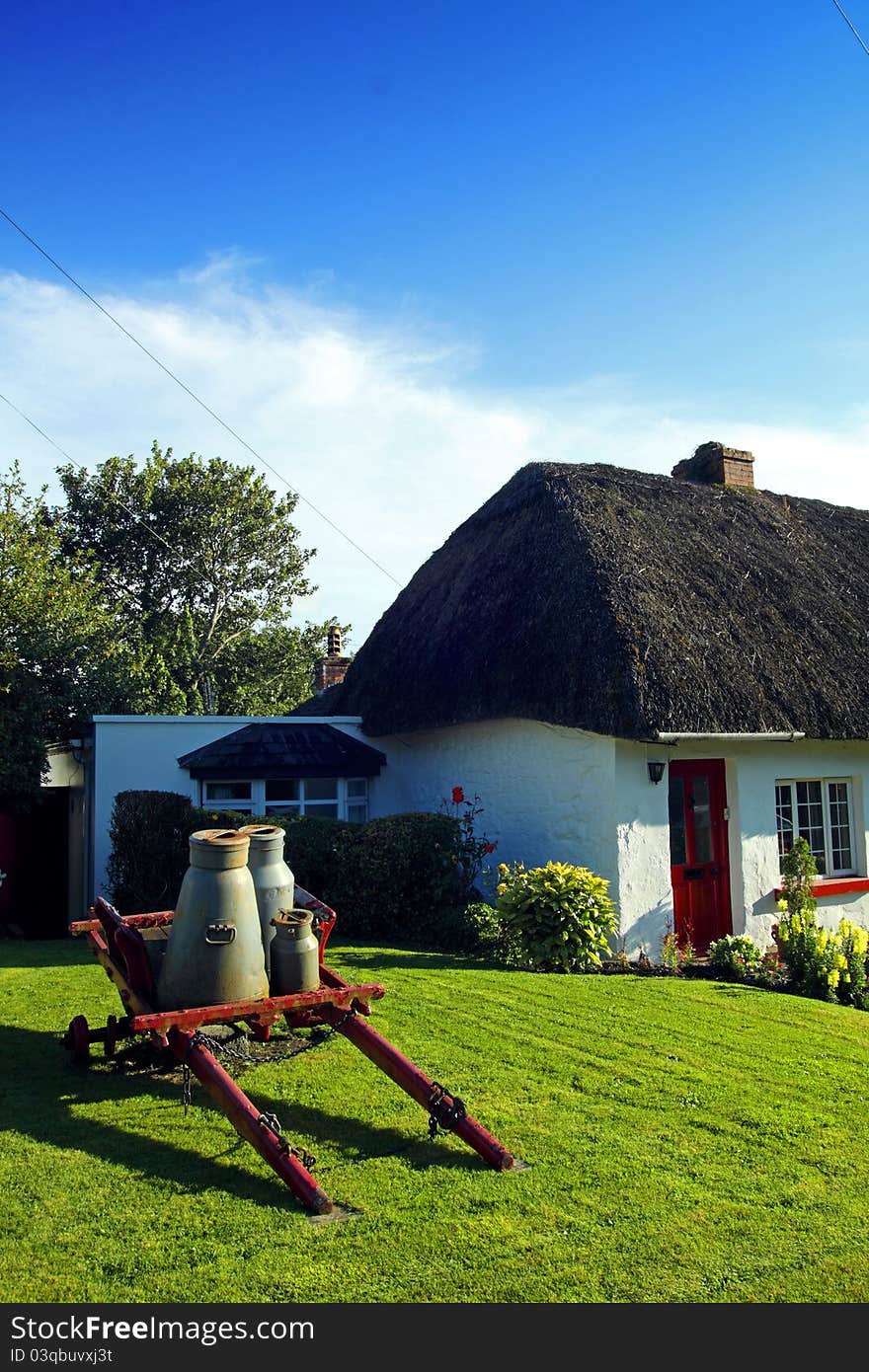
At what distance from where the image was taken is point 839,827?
41.0ft

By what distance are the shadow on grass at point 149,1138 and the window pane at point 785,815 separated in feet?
25.9

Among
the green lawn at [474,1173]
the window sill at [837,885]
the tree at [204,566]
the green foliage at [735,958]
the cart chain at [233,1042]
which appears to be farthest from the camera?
the tree at [204,566]

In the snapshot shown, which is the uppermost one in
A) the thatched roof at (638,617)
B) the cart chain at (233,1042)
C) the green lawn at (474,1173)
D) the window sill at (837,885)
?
the thatched roof at (638,617)

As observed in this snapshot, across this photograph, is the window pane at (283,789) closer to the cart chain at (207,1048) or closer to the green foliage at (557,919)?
the green foliage at (557,919)

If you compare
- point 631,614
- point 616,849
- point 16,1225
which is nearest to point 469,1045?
point 16,1225

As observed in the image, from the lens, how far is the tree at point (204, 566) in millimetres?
31484

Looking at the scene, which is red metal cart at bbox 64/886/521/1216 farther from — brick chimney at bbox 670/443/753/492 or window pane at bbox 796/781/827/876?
brick chimney at bbox 670/443/753/492

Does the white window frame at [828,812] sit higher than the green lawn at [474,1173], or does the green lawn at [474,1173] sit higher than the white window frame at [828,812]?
the white window frame at [828,812]

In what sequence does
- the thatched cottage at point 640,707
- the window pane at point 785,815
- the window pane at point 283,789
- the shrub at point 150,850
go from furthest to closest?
1. the window pane at point 283,789
2. the shrub at point 150,850
3. the window pane at point 785,815
4. the thatched cottage at point 640,707

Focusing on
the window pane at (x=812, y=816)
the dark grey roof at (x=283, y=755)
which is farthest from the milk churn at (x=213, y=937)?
the dark grey roof at (x=283, y=755)

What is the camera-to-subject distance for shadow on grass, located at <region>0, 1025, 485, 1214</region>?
15.1 feet

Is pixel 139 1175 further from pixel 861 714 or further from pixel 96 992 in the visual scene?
pixel 861 714

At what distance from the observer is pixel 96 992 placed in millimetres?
8078

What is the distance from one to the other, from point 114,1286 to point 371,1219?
3.44 ft
